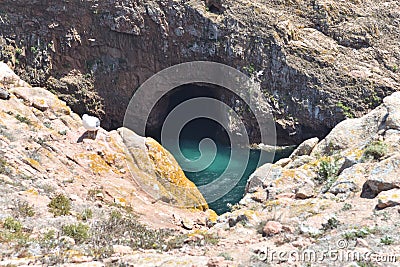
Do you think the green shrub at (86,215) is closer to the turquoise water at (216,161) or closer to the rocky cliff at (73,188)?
the rocky cliff at (73,188)

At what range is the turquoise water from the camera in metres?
28.9

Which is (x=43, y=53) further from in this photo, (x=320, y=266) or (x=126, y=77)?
(x=320, y=266)

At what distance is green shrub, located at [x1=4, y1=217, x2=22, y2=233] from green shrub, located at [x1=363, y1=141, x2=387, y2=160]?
876 cm

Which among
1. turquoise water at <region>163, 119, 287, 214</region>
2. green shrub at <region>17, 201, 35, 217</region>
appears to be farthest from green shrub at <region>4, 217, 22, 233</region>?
turquoise water at <region>163, 119, 287, 214</region>

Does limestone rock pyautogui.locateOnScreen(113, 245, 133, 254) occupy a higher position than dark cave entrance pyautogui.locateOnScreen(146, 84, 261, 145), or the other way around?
dark cave entrance pyautogui.locateOnScreen(146, 84, 261, 145)

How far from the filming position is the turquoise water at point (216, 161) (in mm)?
28878

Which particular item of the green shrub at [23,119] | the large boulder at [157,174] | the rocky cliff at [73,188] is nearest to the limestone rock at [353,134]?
the rocky cliff at [73,188]

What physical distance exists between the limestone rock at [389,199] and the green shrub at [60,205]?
787cm

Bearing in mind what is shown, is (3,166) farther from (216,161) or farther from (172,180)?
(216,161)

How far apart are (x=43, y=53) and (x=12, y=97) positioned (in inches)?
1126

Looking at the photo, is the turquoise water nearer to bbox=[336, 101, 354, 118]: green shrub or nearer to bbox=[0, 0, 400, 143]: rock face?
bbox=[0, 0, 400, 143]: rock face

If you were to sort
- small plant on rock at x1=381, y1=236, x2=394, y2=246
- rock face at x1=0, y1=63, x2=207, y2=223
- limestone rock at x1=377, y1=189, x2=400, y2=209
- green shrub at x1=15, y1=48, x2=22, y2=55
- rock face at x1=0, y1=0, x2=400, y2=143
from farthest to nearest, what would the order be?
rock face at x1=0, y1=0, x2=400, y2=143 → green shrub at x1=15, y1=48, x2=22, y2=55 → rock face at x1=0, y1=63, x2=207, y2=223 → limestone rock at x1=377, y1=189, x2=400, y2=209 → small plant on rock at x1=381, y1=236, x2=394, y2=246

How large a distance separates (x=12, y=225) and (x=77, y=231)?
4.83 feet

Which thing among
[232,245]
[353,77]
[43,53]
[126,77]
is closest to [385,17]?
[353,77]
